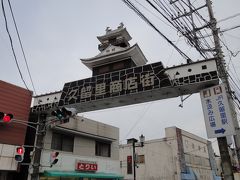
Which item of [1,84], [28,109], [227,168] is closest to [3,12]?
[1,84]

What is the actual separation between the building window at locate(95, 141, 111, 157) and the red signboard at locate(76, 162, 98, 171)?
1560mm

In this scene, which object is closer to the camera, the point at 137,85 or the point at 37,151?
the point at 137,85

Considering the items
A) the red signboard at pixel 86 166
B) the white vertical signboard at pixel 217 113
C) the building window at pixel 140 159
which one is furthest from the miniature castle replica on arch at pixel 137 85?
the building window at pixel 140 159

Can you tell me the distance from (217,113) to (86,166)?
10752 millimetres

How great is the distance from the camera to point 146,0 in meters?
8.96

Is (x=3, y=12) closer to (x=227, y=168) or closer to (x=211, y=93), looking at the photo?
(x=211, y=93)

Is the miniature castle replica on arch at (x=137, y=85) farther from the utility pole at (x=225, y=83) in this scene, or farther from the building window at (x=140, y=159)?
the building window at (x=140, y=159)

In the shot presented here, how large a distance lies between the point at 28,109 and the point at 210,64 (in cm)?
1120

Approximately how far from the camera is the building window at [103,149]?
2024 centimetres

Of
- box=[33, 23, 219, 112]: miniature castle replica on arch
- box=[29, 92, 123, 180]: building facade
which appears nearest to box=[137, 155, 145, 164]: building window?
box=[29, 92, 123, 180]: building facade

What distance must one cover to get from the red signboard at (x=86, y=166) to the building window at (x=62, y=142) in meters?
1.30

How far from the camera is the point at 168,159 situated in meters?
31.5

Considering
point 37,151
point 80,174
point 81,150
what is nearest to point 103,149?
point 81,150

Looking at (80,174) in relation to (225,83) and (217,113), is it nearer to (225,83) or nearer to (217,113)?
(217,113)
